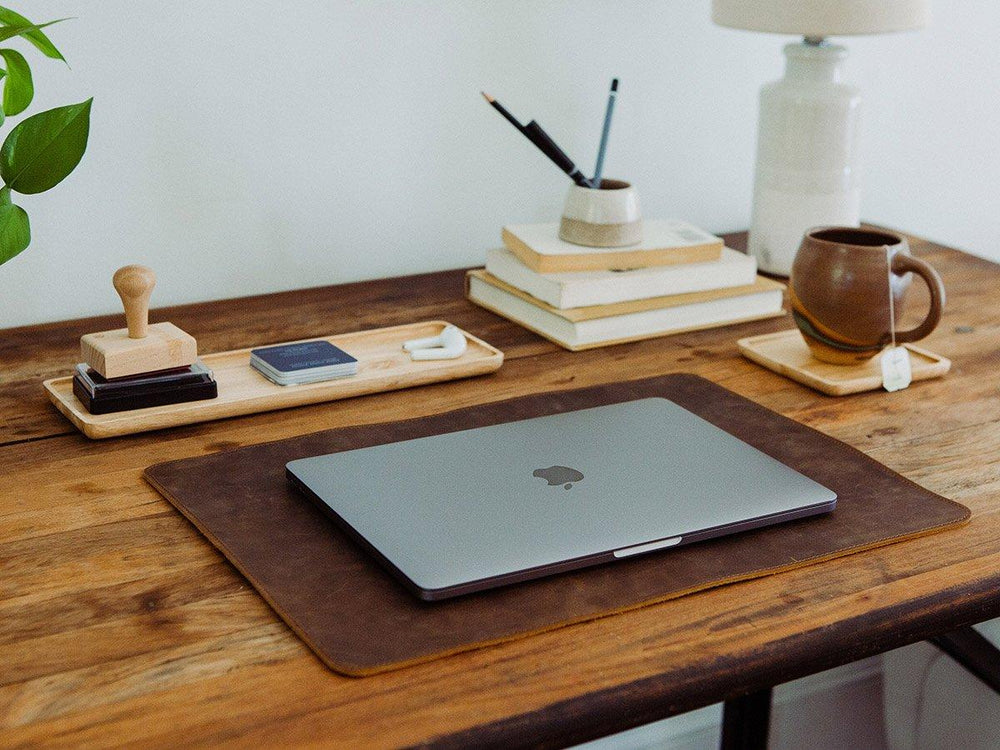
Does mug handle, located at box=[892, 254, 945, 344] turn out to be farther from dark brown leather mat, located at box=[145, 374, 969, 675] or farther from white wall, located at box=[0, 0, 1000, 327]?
white wall, located at box=[0, 0, 1000, 327]

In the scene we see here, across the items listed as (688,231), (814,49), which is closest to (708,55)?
(814,49)

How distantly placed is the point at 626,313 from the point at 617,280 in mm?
36

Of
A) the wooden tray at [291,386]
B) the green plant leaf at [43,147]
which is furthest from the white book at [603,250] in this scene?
the green plant leaf at [43,147]

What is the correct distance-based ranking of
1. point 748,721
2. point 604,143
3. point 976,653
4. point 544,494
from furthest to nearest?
point 748,721, point 604,143, point 976,653, point 544,494

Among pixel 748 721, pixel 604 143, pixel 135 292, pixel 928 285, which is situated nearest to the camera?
pixel 135 292

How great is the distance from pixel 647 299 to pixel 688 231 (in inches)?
5.4

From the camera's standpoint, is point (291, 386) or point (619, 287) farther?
point (619, 287)

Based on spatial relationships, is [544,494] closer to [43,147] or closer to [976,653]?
[43,147]

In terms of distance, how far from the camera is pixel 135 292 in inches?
38.2

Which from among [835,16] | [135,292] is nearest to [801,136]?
[835,16]

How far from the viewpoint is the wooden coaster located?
43.2 inches

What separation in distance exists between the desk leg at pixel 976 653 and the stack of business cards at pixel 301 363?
0.67 metres

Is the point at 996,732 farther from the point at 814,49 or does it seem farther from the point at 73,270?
the point at 73,270

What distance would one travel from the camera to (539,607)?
A: 71 cm
